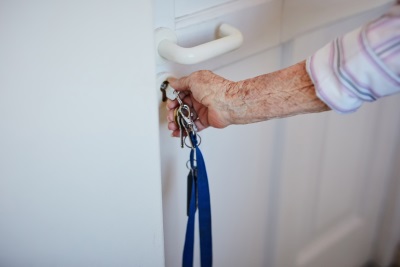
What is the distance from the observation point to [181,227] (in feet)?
2.64

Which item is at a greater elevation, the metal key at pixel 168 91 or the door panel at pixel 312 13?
the door panel at pixel 312 13

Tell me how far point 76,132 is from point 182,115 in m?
0.17

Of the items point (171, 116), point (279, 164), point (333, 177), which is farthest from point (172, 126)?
point (333, 177)

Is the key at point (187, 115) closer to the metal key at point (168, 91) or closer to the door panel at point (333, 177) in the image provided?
the metal key at point (168, 91)

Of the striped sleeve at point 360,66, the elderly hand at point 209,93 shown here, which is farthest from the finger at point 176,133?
the striped sleeve at point 360,66

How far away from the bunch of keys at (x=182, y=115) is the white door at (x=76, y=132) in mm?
87

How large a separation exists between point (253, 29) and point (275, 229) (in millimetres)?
481

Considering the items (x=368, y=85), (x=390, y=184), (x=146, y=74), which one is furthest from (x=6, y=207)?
(x=390, y=184)

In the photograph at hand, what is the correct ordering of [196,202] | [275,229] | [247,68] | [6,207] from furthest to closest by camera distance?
[275,229] → [247,68] → [196,202] → [6,207]

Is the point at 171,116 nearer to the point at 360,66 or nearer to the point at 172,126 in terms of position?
the point at 172,126

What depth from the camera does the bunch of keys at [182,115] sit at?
2.00 feet

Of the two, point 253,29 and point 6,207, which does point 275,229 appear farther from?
point 6,207

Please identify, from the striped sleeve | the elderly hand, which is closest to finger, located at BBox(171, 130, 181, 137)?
the elderly hand

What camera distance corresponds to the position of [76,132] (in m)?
0.47
